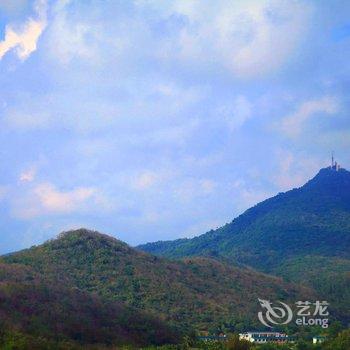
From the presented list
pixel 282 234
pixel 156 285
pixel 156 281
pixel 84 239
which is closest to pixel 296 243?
pixel 282 234

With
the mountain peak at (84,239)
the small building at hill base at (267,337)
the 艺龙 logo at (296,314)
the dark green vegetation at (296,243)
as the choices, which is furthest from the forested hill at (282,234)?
the small building at hill base at (267,337)

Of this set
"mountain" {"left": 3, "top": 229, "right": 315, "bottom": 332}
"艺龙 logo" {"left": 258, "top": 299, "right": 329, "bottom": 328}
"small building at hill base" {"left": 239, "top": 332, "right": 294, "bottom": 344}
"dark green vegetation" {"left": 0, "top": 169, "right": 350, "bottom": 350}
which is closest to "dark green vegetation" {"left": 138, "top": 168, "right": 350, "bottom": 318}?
"dark green vegetation" {"left": 0, "top": 169, "right": 350, "bottom": 350}

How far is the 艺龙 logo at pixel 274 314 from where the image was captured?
76625 mm

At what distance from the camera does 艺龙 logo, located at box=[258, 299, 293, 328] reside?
251 ft

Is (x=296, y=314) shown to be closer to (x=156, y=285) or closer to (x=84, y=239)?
(x=156, y=285)

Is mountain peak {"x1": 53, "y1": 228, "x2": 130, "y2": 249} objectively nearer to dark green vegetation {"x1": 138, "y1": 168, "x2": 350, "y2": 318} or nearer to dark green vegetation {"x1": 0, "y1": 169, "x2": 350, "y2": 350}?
dark green vegetation {"x1": 0, "y1": 169, "x2": 350, "y2": 350}

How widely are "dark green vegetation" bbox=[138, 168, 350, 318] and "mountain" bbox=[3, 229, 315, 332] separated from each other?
13512mm

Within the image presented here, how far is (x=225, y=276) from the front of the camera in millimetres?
98250

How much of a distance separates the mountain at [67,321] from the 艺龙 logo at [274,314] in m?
20.2

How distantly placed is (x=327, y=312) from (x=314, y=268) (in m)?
40.5

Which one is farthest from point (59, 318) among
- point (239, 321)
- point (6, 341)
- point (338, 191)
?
point (338, 191)

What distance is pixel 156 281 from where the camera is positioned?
279ft

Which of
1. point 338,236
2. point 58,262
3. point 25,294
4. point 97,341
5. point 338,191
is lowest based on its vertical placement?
point 97,341

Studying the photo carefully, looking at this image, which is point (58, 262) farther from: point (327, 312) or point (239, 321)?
point (327, 312)
